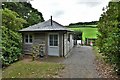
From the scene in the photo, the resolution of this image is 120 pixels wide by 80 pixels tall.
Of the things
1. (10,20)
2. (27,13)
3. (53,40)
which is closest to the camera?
(53,40)

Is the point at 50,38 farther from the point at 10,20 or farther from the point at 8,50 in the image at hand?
the point at 8,50

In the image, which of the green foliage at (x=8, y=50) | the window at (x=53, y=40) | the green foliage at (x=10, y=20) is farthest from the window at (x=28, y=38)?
the window at (x=53, y=40)

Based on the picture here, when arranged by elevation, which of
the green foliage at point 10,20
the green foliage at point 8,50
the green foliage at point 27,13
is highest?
the green foliage at point 27,13

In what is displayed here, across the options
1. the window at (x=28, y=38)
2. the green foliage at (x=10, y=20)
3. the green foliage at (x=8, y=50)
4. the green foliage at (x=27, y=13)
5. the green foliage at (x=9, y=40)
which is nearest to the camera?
the green foliage at (x=8, y=50)

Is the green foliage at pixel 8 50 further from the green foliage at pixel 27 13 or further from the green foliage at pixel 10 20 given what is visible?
the green foliage at pixel 27 13

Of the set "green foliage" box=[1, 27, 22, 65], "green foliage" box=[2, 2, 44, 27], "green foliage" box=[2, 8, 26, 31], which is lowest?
"green foliage" box=[1, 27, 22, 65]

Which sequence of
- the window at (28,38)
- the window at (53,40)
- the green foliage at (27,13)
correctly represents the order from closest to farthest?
the window at (53,40) < the window at (28,38) < the green foliage at (27,13)

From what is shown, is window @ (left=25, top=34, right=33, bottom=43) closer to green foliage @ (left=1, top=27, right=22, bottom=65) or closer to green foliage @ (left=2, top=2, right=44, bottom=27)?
green foliage @ (left=1, top=27, right=22, bottom=65)

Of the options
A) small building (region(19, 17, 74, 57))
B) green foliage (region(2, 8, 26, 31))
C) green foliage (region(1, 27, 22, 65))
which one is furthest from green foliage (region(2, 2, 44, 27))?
green foliage (region(1, 27, 22, 65))

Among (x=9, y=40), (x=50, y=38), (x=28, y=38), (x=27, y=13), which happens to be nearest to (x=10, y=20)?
(x=28, y=38)

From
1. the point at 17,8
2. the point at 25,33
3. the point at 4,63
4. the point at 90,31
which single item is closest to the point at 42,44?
the point at 25,33

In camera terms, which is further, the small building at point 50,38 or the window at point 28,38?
the window at point 28,38

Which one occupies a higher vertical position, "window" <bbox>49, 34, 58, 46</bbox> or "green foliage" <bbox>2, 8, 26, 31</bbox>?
"green foliage" <bbox>2, 8, 26, 31</bbox>

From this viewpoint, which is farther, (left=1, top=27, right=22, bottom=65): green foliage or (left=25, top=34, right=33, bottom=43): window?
(left=25, top=34, right=33, bottom=43): window
